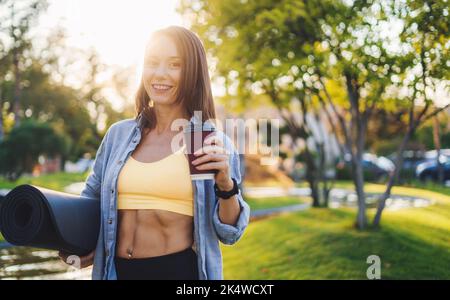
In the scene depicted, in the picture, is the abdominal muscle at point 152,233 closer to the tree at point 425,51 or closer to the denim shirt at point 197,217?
the denim shirt at point 197,217

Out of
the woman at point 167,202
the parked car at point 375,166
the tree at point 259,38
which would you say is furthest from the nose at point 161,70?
the parked car at point 375,166

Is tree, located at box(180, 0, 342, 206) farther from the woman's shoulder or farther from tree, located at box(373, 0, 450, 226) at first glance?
the woman's shoulder

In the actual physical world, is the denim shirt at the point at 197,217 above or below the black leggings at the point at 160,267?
above

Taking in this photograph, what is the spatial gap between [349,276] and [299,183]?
14.8 metres

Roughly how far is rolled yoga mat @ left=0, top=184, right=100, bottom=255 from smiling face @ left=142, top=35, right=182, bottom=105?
1.57 feet

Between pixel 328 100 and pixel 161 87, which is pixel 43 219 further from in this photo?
pixel 328 100

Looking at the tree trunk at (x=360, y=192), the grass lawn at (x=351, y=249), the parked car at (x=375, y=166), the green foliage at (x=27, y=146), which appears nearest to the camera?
the grass lawn at (x=351, y=249)

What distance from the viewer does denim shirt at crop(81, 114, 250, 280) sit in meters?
1.86

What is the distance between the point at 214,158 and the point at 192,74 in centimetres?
45

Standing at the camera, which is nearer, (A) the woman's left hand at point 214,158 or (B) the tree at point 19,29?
(A) the woman's left hand at point 214,158

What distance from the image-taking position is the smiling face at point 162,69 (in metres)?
1.94

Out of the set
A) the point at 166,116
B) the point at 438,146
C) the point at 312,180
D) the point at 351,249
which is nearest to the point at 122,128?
the point at 166,116

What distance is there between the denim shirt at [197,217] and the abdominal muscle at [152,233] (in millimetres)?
37
